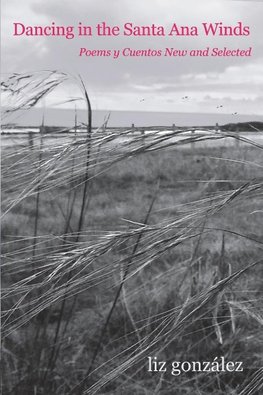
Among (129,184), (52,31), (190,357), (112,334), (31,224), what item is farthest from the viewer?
(129,184)

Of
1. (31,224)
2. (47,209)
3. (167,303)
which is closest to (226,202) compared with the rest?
(167,303)

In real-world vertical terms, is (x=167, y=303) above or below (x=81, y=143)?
below

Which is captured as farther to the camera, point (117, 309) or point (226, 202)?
point (117, 309)

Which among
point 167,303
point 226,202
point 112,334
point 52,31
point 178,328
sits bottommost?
point 112,334

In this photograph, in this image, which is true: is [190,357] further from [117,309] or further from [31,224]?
[31,224]

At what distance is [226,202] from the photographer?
0.61 m

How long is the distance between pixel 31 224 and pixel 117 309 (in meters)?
1.63

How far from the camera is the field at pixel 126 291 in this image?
2.06 ft

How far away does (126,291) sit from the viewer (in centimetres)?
210

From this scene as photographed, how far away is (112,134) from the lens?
66 centimetres

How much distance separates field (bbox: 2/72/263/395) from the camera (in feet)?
2.06

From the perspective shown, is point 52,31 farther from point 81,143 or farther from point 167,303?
point 167,303

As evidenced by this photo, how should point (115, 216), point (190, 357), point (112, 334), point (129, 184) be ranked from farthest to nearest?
point (129, 184) < point (115, 216) < point (112, 334) < point (190, 357)

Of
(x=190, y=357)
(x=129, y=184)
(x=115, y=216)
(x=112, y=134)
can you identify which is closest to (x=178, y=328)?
(x=112, y=134)
